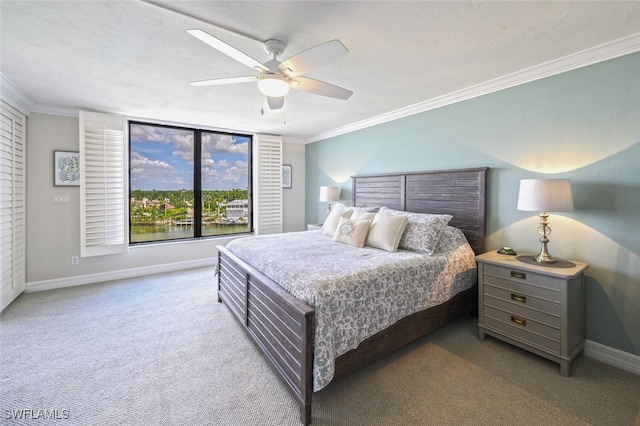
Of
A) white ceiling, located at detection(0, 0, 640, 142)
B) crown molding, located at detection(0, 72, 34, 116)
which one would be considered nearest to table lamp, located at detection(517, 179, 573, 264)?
white ceiling, located at detection(0, 0, 640, 142)

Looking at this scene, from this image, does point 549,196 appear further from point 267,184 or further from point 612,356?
point 267,184

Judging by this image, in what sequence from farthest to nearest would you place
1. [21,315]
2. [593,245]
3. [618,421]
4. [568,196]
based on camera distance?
1. [21,315]
2. [593,245]
3. [568,196]
4. [618,421]

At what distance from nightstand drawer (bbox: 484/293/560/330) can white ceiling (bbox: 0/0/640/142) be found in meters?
2.12

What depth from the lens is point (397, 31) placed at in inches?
78.3

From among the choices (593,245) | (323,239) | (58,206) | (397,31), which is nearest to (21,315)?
(58,206)

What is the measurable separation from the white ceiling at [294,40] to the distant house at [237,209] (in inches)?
96.0

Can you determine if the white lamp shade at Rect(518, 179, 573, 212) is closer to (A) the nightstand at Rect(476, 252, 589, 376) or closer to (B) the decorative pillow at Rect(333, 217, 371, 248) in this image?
(A) the nightstand at Rect(476, 252, 589, 376)

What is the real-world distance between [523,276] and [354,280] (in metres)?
1.50

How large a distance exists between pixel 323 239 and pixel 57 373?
2591 mm

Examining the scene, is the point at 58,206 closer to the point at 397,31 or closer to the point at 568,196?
the point at 397,31

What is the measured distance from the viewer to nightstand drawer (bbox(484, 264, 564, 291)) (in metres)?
2.13

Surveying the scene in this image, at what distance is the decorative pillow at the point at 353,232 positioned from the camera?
305 cm

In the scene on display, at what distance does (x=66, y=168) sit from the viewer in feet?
12.7

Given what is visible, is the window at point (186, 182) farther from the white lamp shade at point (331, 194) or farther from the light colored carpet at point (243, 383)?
the light colored carpet at point (243, 383)
